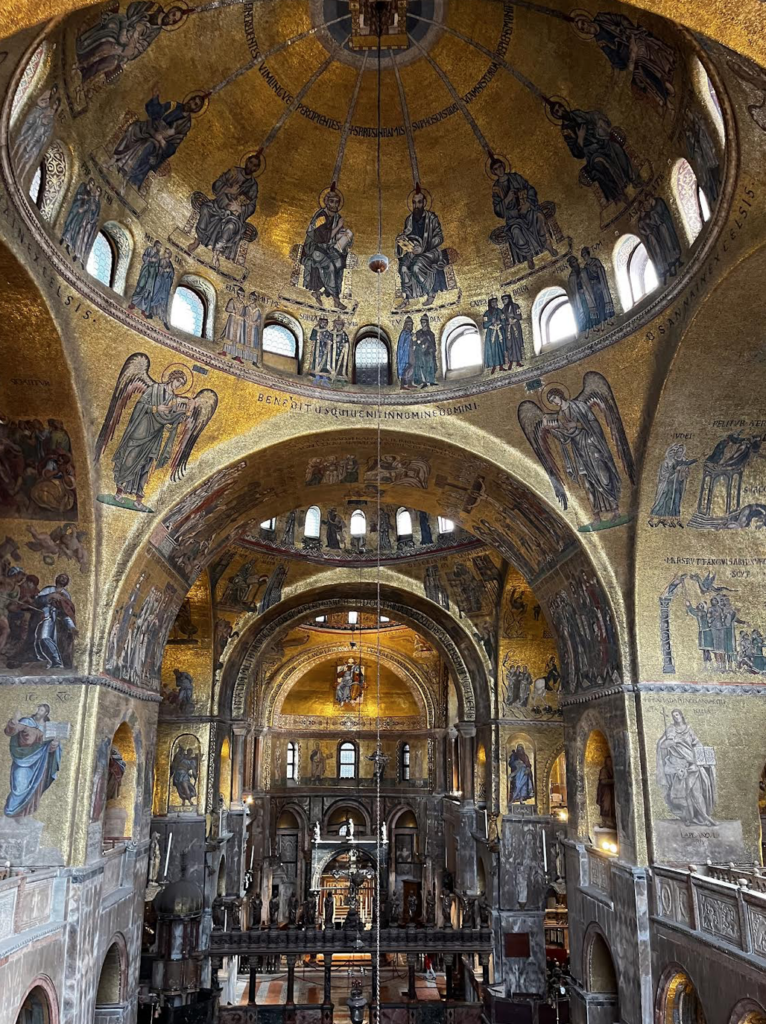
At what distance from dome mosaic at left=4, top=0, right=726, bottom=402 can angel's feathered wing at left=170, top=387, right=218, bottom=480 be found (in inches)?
27.6

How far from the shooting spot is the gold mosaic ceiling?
41.4 feet

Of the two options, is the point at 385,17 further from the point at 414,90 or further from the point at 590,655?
the point at 590,655

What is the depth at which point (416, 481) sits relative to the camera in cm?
1959

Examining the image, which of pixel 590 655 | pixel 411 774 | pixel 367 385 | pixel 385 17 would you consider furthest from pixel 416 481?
pixel 411 774

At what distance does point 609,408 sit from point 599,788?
334 inches

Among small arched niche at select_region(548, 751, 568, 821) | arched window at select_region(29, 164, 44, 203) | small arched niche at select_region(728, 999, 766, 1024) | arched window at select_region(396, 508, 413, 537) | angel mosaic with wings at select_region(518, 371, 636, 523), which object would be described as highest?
arched window at select_region(29, 164, 44, 203)

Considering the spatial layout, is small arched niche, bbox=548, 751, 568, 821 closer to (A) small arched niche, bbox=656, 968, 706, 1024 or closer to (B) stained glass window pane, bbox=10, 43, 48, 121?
(A) small arched niche, bbox=656, 968, 706, 1024

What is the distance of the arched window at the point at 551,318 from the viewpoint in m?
16.4

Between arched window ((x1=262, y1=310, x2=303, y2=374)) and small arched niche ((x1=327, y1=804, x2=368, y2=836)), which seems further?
small arched niche ((x1=327, y1=804, x2=368, y2=836))

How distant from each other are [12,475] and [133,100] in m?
6.93

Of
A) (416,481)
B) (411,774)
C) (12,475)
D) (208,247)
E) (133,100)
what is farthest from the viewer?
(411,774)

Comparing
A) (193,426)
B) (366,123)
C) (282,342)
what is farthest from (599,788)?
(366,123)

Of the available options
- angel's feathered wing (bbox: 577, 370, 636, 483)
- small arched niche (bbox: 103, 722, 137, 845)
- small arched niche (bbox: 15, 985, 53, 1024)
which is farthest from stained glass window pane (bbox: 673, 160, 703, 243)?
small arched niche (bbox: 15, 985, 53, 1024)

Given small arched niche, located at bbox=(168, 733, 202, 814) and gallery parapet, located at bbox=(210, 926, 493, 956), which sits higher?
small arched niche, located at bbox=(168, 733, 202, 814)
